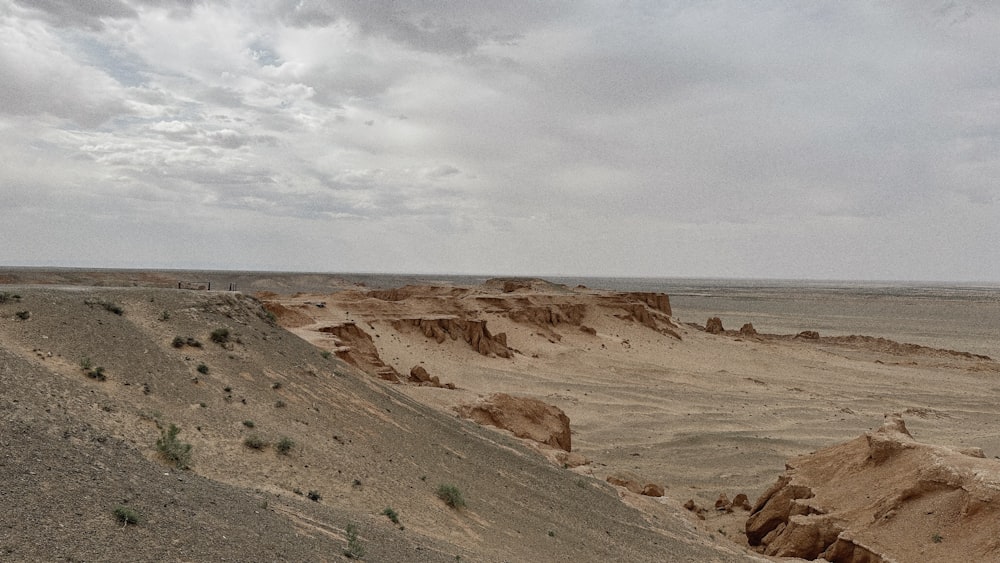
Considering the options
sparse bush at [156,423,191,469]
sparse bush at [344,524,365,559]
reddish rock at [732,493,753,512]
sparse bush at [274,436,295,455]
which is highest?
sparse bush at [156,423,191,469]

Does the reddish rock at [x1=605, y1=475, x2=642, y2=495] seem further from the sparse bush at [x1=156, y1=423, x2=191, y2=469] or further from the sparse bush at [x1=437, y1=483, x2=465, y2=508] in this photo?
the sparse bush at [x1=156, y1=423, x2=191, y2=469]

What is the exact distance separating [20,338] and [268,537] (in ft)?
23.3

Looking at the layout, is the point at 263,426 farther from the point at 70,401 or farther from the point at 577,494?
the point at 577,494

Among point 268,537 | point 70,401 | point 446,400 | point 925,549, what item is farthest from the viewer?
point 446,400

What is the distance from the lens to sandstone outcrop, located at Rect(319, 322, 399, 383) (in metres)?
21.9

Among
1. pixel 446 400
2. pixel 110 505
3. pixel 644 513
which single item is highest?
pixel 110 505

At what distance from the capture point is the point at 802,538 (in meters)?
13.4

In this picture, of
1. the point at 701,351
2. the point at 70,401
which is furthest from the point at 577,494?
the point at 701,351

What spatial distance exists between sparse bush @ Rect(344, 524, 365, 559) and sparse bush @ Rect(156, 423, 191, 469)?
2.56 metres

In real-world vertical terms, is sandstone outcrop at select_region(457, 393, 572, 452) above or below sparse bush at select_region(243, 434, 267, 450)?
below

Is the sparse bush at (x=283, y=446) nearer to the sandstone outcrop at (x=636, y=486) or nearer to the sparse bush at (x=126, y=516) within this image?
the sparse bush at (x=126, y=516)

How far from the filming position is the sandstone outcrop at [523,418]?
19047 mm

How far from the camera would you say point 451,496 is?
1124cm

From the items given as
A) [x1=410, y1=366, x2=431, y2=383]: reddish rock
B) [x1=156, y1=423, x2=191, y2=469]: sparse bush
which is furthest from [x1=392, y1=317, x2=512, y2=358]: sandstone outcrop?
[x1=156, y1=423, x2=191, y2=469]: sparse bush
